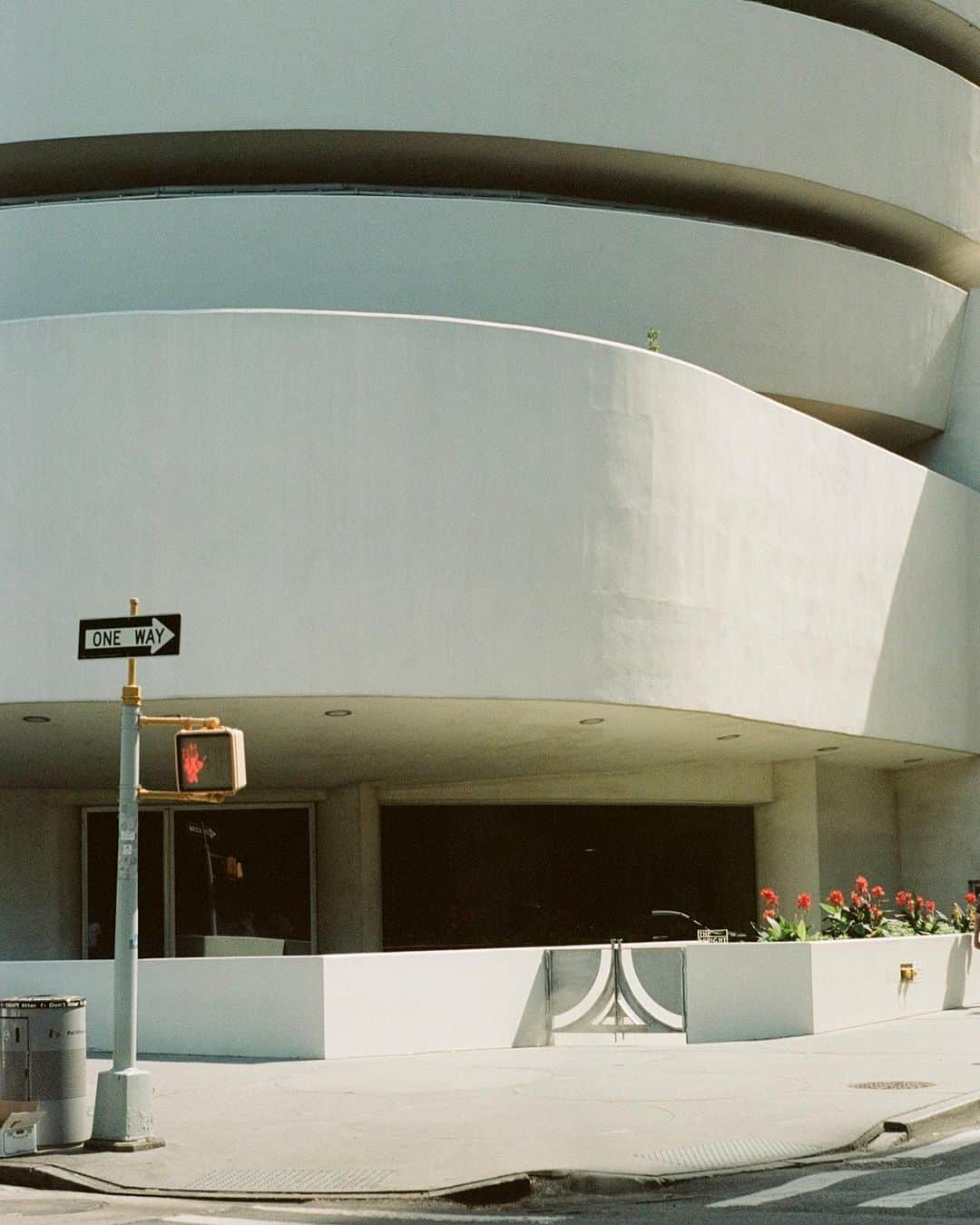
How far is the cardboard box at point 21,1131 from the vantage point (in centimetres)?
1162

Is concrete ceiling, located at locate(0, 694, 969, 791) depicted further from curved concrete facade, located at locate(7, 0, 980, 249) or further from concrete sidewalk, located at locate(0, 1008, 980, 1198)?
curved concrete facade, located at locate(7, 0, 980, 249)

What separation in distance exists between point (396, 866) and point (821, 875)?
7485 millimetres

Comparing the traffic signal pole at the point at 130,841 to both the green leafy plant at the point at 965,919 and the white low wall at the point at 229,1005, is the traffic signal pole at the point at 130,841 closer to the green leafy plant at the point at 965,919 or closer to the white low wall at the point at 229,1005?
the white low wall at the point at 229,1005

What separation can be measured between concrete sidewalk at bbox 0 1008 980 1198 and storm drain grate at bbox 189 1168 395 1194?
0.6 inches

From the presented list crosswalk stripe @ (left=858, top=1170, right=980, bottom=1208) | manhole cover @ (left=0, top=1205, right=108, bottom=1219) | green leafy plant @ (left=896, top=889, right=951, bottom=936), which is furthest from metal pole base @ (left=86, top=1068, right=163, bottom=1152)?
green leafy plant @ (left=896, top=889, right=951, bottom=936)

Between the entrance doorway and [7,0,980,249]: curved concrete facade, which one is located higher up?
[7,0,980,249]: curved concrete facade

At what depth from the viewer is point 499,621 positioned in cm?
2059

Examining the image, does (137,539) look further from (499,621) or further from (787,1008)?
(787,1008)

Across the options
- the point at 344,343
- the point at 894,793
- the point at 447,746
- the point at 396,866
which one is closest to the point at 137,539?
the point at 344,343

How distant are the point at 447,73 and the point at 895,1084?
17.3 m

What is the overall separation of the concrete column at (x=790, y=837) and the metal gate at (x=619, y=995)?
10.5 meters

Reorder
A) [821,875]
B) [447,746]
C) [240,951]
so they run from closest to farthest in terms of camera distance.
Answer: [240,951] → [447,746] → [821,875]

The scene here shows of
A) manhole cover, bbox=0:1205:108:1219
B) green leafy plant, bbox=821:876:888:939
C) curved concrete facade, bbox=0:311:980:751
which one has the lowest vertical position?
manhole cover, bbox=0:1205:108:1219

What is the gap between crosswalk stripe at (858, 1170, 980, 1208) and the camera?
9.29 m
